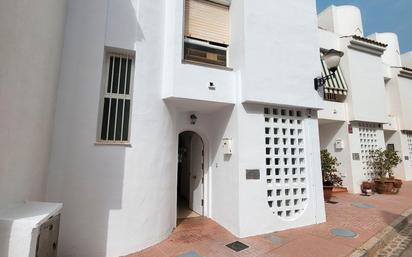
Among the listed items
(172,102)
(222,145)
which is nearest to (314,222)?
(222,145)

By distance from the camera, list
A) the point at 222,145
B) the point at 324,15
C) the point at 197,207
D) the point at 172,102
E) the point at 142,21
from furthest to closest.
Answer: the point at 324,15 → the point at 197,207 → the point at 222,145 → the point at 172,102 → the point at 142,21

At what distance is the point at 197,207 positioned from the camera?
946 centimetres

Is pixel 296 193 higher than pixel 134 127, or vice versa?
pixel 134 127

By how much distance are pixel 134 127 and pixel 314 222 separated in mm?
7549

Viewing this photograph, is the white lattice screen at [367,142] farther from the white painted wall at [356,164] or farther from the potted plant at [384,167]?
the white painted wall at [356,164]

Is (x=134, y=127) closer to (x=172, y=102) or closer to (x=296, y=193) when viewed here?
(x=172, y=102)

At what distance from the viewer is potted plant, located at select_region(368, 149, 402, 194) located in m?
13.1

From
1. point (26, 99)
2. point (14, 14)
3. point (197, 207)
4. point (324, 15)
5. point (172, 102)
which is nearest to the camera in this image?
point (14, 14)

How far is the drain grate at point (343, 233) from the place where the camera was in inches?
269

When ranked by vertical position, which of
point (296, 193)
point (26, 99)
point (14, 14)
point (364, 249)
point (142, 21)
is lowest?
point (364, 249)

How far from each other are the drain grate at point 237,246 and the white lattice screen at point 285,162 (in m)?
1.88

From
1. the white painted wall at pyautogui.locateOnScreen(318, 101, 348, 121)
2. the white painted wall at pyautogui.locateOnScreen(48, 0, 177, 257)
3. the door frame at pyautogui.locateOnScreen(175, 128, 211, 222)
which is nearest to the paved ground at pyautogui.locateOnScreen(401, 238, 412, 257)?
the door frame at pyautogui.locateOnScreen(175, 128, 211, 222)

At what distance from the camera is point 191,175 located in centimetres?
1028

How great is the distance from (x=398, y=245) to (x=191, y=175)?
7.79m
